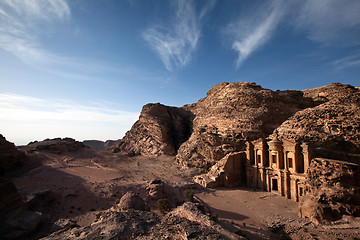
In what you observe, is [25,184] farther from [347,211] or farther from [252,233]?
[347,211]

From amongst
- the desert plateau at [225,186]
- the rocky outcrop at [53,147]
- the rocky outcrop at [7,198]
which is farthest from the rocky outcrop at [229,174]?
the rocky outcrop at [53,147]

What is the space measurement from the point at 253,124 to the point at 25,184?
108 ft

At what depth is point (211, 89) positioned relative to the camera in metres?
50.4

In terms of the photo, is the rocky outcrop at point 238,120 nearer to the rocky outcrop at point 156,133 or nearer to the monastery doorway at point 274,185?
the monastery doorway at point 274,185

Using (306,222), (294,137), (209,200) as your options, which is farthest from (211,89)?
(306,222)

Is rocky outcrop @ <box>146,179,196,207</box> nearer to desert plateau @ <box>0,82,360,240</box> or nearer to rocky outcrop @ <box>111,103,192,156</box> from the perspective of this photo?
desert plateau @ <box>0,82,360,240</box>

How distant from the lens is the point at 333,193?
13.8 meters

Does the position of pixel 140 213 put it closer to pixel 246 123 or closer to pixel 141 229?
pixel 141 229

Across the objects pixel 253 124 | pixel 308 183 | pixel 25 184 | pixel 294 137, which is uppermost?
pixel 253 124

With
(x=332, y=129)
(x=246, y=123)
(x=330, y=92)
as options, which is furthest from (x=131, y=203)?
(x=330, y=92)

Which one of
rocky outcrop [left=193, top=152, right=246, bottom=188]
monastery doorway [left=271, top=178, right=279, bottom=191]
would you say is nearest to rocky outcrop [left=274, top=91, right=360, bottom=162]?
monastery doorway [left=271, top=178, right=279, bottom=191]

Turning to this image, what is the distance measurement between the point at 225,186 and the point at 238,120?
46.6 feet

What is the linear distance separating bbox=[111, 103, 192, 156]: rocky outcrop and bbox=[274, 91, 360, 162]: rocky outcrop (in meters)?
28.3

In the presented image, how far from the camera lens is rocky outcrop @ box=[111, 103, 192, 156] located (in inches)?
1809
